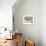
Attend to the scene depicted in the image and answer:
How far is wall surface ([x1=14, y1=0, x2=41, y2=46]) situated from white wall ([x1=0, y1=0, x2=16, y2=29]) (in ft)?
1.96

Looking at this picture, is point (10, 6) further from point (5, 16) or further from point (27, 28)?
point (27, 28)

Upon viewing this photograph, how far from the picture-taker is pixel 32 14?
4.37 metres

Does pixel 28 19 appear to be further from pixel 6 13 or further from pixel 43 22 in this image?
pixel 6 13

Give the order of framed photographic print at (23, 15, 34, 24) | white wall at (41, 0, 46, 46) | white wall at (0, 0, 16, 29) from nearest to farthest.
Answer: white wall at (0, 0, 16, 29) < white wall at (41, 0, 46, 46) < framed photographic print at (23, 15, 34, 24)

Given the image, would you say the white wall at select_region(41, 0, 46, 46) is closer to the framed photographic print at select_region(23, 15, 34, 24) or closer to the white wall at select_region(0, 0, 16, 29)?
the framed photographic print at select_region(23, 15, 34, 24)

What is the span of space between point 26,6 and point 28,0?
10.3 inches

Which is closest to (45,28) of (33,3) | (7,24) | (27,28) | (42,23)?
(42,23)

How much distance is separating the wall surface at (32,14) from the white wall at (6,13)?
60 centimetres

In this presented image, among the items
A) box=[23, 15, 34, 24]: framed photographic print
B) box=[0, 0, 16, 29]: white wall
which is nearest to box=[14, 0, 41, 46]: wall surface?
box=[23, 15, 34, 24]: framed photographic print

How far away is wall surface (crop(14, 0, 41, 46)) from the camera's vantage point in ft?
14.2

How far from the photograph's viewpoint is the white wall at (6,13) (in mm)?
3672

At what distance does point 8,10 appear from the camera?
372 centimetres

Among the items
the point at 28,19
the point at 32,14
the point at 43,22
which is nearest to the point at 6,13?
the point at 28,19

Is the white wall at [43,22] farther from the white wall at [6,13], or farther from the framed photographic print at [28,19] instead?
the white wall at [6,13]
